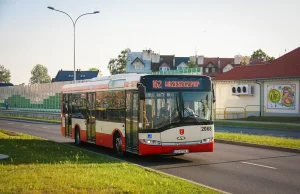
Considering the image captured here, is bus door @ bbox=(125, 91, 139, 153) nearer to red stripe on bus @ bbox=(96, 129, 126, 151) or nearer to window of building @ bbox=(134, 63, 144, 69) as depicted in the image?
red stripe on bus @ bbox=(96, 129, 126, 151)

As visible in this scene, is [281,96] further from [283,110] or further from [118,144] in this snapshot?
[118,144]

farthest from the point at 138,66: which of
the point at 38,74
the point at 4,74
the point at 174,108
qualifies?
the point at 174,108

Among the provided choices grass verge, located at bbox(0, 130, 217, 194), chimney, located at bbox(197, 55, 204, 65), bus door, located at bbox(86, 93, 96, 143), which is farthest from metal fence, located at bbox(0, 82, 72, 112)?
chimney, located at bbox(197, 55, 204, 65)

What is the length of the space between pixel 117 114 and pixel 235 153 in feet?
15.1

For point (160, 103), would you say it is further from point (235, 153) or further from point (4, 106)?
point (4, 106)

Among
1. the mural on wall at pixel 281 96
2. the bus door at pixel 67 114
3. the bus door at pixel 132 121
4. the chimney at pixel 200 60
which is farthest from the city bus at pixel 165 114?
the chimney at pixel 200 60

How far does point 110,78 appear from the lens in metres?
18.0

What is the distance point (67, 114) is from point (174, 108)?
29.8ft

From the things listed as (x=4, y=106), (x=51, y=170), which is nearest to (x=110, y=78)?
(x=51, y=170)

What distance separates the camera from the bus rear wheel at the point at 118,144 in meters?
16.4

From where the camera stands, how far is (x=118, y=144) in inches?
654

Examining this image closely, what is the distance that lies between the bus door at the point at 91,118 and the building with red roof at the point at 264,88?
90.0 ft

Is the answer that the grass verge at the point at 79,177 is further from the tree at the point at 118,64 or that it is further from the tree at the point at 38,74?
the tree at the point at 38,74

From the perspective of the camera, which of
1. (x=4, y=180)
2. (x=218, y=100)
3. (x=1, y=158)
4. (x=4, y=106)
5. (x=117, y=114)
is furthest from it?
(x=4, y=106)
